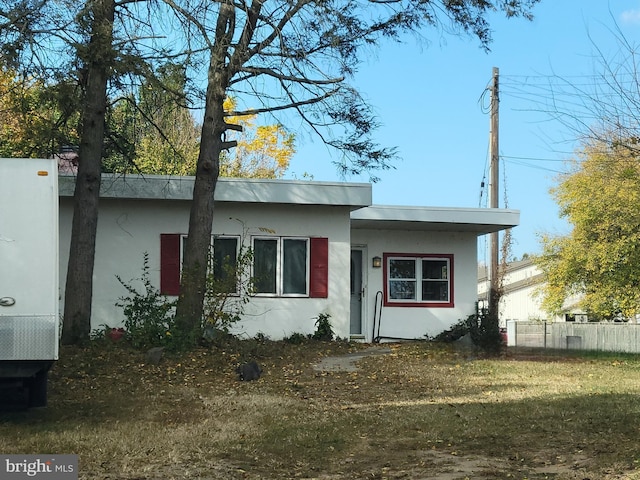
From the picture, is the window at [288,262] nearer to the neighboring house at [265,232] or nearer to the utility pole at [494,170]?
the neighboring house at [265,232]

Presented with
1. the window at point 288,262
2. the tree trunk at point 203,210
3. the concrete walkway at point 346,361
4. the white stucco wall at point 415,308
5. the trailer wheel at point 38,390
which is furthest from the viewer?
the white stucco wall at point 415,308

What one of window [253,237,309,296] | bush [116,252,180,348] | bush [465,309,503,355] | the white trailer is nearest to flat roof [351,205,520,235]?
window [253,237,309,296]

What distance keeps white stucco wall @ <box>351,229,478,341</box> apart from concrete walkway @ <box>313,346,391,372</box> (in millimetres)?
3334

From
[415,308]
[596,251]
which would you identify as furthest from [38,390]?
[596,251]

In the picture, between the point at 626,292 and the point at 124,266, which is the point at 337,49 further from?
the point at 626,292

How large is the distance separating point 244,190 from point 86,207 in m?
3.24

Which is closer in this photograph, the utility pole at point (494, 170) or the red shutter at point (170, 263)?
the red shutter at point (170, 263)

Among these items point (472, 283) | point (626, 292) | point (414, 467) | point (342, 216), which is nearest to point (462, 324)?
point (472, 283)

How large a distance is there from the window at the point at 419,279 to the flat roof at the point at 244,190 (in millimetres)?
3053

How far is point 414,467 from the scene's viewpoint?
21.4 feet

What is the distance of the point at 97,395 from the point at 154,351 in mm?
2199

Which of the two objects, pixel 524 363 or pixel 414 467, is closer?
pixel 414 467

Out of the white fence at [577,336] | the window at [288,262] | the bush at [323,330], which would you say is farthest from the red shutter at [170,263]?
the white fence at [577,336]

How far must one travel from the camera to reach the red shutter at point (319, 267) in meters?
16.7
